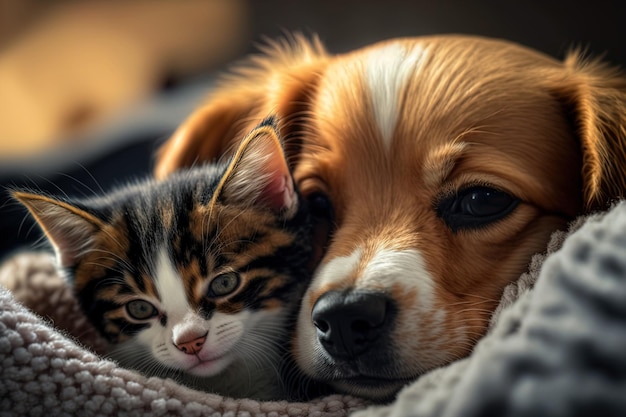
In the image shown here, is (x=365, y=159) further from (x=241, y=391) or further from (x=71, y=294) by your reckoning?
(x=71, y=294)

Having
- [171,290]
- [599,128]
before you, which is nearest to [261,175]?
[171,290]

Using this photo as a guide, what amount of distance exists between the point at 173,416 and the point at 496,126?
2.77ft

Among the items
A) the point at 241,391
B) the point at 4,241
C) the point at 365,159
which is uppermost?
the point at 365,159

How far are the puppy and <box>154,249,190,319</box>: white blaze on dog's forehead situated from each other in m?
0.24

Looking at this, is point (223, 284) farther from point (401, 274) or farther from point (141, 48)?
point (141, 48)

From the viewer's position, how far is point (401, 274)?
115 centimetres

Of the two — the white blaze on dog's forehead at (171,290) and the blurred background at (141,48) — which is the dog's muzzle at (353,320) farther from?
the blurred background at (141,48)

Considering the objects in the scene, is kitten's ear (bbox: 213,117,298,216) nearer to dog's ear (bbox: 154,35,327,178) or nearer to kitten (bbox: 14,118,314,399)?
kitten (bbox: 14,118,314,399)

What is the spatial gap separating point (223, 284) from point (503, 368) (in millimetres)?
668

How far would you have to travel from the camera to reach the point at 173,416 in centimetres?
99


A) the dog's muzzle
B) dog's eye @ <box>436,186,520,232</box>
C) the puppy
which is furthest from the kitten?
dog's eye @ <box>436,186,520,232</box>

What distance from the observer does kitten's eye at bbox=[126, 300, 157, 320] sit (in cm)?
127

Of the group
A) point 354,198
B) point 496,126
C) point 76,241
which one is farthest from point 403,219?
point 76,241

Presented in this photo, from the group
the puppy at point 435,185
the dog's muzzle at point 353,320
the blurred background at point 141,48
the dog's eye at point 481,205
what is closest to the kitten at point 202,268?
the puppy at point 435,185
